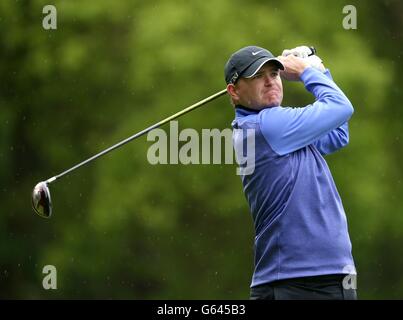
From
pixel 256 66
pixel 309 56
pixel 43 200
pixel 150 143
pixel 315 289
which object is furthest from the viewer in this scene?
pixel 150 143

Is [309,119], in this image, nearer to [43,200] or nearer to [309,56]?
[309,56]

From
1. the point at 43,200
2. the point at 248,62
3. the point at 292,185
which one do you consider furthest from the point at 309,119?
the point at 43,200

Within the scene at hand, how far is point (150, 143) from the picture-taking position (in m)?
12.5

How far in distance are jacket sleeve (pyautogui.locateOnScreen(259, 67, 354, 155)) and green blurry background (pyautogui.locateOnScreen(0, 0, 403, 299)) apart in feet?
25.3

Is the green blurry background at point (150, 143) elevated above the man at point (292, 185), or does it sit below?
above

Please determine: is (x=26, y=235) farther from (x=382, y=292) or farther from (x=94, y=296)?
(x=382, y=292)

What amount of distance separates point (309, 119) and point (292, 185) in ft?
0.97

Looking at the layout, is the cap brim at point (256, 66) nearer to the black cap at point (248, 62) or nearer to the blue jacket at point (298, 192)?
the black cap at point (248, 62)

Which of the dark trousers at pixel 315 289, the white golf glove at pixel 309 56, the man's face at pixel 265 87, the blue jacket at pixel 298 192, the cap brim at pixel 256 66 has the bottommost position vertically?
the dark trousers at pixel 315 289

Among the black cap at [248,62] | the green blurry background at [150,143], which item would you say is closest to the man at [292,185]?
the black cap at [248,62]

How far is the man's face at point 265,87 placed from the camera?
480 cm

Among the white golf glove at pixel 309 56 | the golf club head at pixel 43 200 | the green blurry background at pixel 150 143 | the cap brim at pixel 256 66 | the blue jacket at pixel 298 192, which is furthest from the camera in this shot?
the green blurry background at pixel 150 143

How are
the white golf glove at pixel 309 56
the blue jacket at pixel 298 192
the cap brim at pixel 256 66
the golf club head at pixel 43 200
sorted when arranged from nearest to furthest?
the blue jacket at pixel 298 192 → the cap brim at pixel 256 66 → the white golf glove at pixel 309 56 → the golf club head at pixel 43 200

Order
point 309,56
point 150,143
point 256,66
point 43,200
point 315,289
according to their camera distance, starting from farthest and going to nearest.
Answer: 1. point 150,143
2. point 43,200
3. point 309,56
4. point 256,66
5. point 315,289
